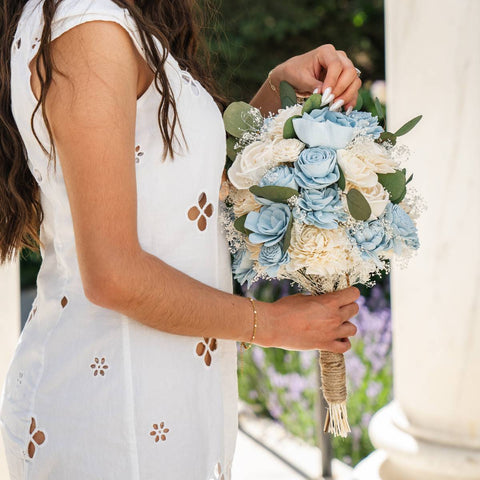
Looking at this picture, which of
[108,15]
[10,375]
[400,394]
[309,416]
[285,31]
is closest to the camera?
[108,15]

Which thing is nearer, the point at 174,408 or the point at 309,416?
the point at 174,408

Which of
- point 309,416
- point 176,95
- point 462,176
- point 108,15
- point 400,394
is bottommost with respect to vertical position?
point 309,416

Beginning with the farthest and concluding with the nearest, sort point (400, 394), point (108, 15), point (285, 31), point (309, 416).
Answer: point (285, 31)
point (309, 416)
point (400, 394)
point (108, 15)

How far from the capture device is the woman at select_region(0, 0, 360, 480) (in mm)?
1423

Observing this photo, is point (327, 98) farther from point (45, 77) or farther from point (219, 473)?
point (219, 473)

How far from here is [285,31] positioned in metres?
9.77

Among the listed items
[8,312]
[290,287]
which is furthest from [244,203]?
[290,287]

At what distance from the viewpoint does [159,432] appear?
158 centimetres

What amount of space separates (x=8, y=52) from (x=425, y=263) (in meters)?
1.74

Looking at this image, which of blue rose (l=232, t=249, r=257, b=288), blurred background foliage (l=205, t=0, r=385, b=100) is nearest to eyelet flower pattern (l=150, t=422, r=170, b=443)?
blue rose (l=232, t=249, r=257, b=288)

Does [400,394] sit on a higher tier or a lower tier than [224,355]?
lower

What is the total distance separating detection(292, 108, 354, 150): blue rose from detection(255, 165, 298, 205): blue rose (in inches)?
3.4

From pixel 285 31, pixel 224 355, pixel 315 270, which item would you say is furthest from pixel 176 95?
pixel 285 31

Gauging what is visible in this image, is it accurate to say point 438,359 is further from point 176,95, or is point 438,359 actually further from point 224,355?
point 176,95
